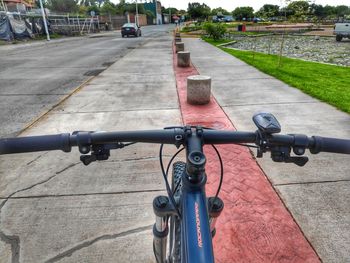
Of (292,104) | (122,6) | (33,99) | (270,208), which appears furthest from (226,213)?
(122,6)

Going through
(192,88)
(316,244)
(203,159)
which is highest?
(203,159)

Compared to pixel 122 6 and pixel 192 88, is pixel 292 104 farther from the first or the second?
pixel 122 6

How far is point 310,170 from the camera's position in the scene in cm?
407

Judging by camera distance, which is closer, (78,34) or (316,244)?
(316,244)

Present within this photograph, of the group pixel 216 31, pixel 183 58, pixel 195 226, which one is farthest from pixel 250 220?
pixel 216 31

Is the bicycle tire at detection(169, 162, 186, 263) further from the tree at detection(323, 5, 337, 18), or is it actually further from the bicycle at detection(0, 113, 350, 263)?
the tree at detection(323, 5, 337, 18)

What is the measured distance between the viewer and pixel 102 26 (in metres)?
52.3

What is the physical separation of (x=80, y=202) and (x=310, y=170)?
3.34 m

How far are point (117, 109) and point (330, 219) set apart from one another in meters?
5.16

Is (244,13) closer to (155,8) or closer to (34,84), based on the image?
(155,8)

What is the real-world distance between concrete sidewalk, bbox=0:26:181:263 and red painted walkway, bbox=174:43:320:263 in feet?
2.67

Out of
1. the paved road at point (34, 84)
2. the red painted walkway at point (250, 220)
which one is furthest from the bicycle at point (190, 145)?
the paved road at point (34, 84)

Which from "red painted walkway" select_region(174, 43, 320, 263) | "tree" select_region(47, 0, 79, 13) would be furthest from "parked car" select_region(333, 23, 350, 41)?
"tree" select_region(47, 0, 79, 13)

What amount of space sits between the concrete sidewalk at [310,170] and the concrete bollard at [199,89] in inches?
21.9
